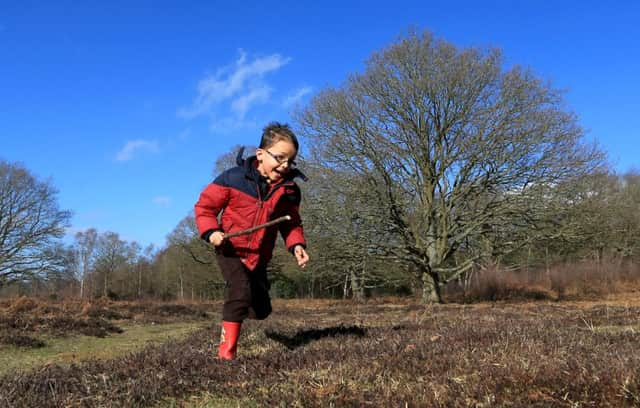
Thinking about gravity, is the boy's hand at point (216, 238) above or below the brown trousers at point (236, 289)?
above

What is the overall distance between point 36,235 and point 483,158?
111 feet

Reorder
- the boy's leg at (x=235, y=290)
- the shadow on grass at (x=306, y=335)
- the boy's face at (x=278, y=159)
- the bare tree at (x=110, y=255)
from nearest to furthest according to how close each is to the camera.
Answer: the boy's leg at (x=235, y=290), the boy's face at (x=278, y=159), the shadow on grass at (x=306, y=335), the bare tree at (x=110, y=255)

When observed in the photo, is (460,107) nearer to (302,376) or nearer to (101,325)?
(101,325)

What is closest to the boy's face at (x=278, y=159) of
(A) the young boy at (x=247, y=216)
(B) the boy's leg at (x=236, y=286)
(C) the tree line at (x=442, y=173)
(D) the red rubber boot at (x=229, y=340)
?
(A) the young boy at (x=247, y=216)

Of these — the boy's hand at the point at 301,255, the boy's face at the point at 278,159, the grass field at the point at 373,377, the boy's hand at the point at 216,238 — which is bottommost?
the grass field at the point at 373,377

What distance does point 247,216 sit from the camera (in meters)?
4.29

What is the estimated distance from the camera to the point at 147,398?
2637 millimetres

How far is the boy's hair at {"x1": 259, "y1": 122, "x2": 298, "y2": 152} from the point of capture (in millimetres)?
4438

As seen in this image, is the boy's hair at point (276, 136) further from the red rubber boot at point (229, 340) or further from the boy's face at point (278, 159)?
the red rubber boot at point (229, 340)

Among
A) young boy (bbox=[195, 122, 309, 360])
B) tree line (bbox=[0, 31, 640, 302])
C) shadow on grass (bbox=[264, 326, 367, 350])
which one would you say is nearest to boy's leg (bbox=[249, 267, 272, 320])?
young boy (bbox=[195, 122, 309, 360])

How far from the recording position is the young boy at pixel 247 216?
13.9 feet

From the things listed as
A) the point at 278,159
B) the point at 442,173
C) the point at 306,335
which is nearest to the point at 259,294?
the point at 306,335

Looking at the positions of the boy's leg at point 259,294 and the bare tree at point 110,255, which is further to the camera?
the bare tree at point 110,255

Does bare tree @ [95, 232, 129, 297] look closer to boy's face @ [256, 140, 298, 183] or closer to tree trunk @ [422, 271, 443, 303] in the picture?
tree trunk @ [422, 271, 443, 303]
